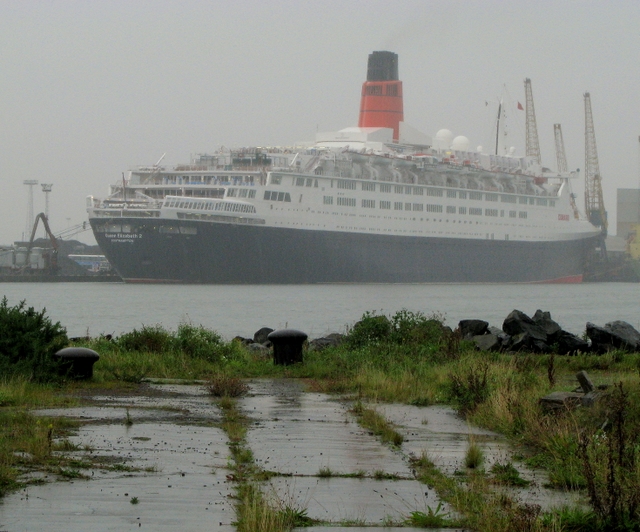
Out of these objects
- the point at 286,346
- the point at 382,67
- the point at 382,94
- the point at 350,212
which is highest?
the point at 382,67

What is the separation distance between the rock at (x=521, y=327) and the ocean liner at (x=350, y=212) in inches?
2086

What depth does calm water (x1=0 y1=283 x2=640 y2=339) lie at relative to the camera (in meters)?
38.5

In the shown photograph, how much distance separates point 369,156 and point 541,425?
235ft

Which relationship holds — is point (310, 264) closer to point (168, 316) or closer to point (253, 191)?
point (253, 191)

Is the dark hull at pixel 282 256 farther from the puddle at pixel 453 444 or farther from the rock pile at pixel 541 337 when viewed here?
the puddle at pixel 453 444

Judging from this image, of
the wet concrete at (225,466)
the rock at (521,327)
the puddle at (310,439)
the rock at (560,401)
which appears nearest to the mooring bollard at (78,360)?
the wet concrete at (225,466)

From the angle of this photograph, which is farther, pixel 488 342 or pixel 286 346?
pixel 488 342

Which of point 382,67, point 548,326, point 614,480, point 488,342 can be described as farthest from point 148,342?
point 382,67

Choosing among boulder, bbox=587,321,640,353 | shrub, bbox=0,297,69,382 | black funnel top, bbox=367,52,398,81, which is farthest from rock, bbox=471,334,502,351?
black funnel top, bbox=367,52,398,81

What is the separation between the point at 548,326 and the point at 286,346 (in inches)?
208

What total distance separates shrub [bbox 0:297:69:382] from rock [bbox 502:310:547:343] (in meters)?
7.56

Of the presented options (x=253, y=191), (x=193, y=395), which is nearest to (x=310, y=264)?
(x=253, y=191)

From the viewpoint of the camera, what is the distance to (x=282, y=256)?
7369cm

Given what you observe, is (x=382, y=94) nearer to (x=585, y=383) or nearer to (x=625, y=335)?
(x=625, y=335)
